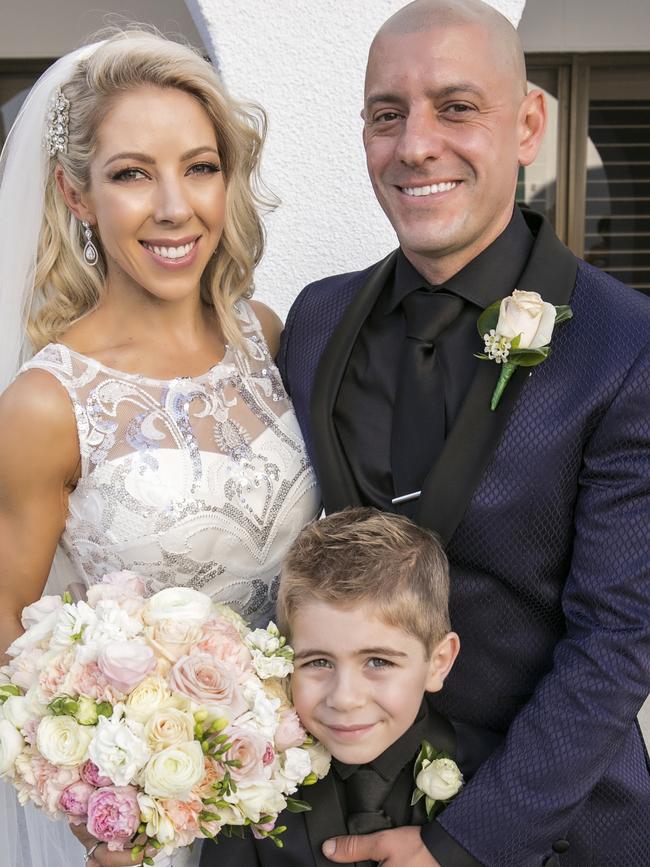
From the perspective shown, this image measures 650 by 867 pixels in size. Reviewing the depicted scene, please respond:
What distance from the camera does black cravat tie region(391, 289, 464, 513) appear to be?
222 cm

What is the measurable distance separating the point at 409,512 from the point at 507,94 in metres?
0.97

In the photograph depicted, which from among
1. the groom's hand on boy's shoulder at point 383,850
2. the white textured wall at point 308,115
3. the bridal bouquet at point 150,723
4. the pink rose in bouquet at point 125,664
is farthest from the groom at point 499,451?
the white textured wall at point 308,115

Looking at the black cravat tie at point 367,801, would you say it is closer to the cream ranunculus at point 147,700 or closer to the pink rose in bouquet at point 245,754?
the pink rose in bouquet at point 245,754

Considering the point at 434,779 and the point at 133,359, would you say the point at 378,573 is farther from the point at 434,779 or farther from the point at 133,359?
the point at 133,359

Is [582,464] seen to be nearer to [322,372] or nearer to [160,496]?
[322,372]

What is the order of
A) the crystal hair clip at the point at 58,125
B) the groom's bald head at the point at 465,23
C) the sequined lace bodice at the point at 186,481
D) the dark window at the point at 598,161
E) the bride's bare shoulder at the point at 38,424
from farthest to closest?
the dark window at the point at 598,161 < the crystal hair clip at the point at 58,125 < the sequined lace bodice at the point at 186,481 < the bride's bare shoulder at the point at 38,424 < the groom's bald head at the point at 465,23

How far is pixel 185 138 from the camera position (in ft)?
8.23

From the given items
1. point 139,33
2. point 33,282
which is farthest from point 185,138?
point 33,282

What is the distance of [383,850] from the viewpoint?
202 cm

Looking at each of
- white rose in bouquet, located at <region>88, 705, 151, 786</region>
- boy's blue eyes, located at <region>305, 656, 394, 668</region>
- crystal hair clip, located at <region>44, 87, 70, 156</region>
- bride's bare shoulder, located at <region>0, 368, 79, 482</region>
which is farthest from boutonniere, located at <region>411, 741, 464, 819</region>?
crystal hair clip, located at <region>44, 87, 70, 156</region>

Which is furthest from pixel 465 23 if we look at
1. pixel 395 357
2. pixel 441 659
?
pixel 441 659

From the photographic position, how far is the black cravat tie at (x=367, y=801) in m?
2.07

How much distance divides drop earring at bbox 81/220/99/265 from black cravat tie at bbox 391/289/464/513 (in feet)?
2.97

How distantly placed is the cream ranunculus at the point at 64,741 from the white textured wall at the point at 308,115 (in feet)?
6.12
